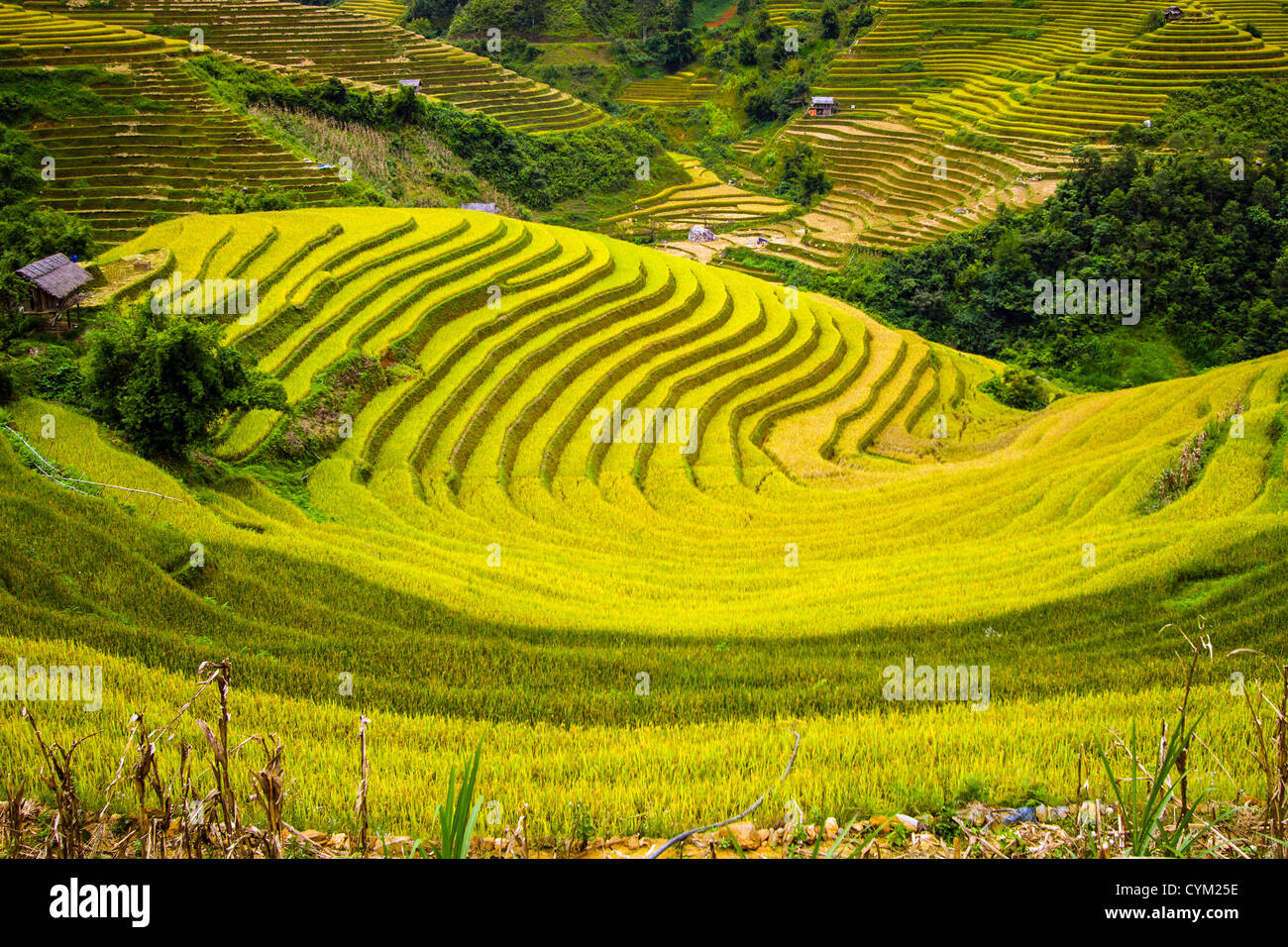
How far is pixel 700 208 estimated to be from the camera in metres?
41.1

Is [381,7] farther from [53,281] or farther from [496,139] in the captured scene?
[53,281]

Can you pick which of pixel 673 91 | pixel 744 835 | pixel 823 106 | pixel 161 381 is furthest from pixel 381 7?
pixel 744 835

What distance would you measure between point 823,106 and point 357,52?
22.9 m

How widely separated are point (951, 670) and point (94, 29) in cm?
3469

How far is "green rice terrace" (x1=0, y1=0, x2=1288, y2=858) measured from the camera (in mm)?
4098

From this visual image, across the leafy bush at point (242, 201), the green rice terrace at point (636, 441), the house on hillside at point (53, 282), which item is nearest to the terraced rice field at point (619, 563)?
the green rice terrace at point (636, 441)

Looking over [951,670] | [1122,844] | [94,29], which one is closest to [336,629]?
[951,670]

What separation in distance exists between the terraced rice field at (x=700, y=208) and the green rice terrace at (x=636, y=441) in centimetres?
33

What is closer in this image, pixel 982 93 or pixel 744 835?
pixel 744 835

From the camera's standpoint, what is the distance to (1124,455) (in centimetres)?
1323

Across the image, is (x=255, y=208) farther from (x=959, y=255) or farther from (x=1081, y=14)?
(x=1081, y=14)

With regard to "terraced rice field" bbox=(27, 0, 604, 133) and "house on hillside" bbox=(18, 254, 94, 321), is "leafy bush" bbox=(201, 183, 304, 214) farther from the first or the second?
"terraced rice field" bbox=(27, 0, 604, 133)

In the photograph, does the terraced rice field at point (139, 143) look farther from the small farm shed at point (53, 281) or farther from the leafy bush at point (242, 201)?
the small farm shed at point (53, 281)

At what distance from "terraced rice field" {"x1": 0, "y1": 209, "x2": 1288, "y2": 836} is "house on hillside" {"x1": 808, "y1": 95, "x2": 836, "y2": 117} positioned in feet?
92.0
